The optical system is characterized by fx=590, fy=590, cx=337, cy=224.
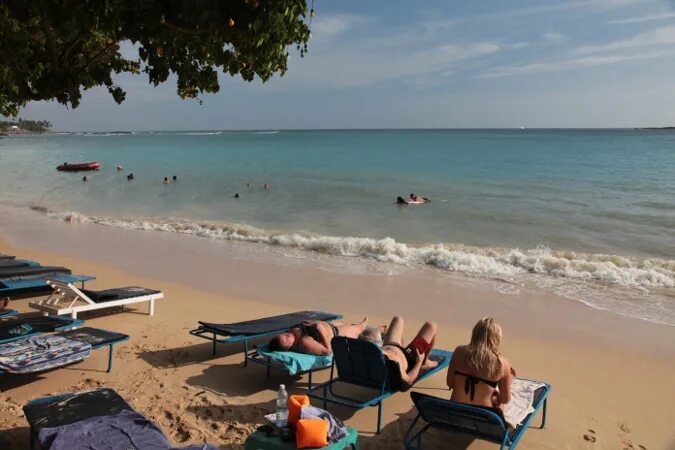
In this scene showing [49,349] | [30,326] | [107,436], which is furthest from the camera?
[30,326]

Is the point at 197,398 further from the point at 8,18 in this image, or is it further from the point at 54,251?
the point at 54,251

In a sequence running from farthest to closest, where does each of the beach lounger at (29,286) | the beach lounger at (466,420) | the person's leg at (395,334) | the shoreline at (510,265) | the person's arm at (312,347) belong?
the shoreline at (510,265) < the beach lounger at (29,286) < the person's arm at (312,347) < the person's leg at (395,334) < the beach lounger at (466,420)

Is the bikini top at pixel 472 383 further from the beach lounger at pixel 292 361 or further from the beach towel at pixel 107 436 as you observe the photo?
the beach towel at pixel 107 436

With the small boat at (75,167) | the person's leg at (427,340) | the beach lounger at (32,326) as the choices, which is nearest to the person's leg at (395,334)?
the person's leg at (427,340)

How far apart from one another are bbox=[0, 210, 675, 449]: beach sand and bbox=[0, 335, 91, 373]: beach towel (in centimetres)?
38

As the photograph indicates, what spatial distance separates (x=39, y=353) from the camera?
5.88 m

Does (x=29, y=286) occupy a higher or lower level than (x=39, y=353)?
lower

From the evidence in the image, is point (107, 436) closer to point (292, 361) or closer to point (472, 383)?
point (292, 361)

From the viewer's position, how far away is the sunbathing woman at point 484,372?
4805 millimetres

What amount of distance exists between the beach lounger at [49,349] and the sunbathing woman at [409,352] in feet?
9.71

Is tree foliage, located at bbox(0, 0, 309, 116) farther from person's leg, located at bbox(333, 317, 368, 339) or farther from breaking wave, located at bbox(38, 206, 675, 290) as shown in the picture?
breaking wave, located at bbox(38, 206, 675, 290)

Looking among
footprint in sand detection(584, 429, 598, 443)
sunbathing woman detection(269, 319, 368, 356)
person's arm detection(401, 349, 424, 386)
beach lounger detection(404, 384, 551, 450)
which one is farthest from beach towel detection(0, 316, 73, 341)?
footprint in sand detection(584, 429, 598, 443)

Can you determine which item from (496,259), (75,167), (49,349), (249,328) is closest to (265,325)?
(249,328)

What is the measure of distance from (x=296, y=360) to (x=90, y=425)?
2.28 m
